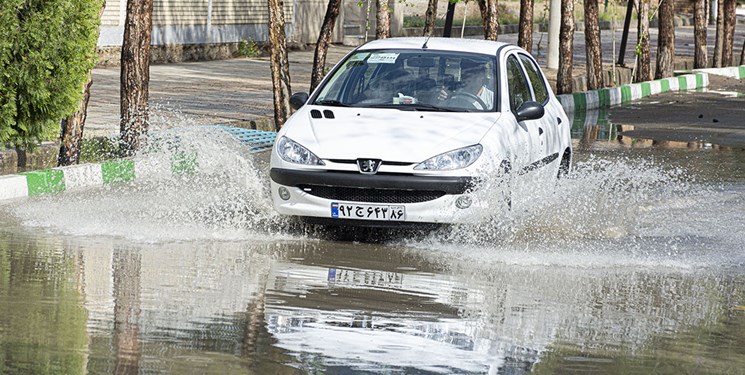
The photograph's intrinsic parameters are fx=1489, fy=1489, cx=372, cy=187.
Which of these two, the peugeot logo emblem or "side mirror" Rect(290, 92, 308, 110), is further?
"side mirror" Rect(290, 92, 308, 110)

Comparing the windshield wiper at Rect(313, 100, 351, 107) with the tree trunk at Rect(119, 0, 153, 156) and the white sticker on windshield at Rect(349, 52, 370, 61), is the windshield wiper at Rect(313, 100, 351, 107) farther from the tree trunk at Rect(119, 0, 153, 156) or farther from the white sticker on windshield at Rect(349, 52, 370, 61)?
the tree trunk at Rect(119, 0, 153, 156)

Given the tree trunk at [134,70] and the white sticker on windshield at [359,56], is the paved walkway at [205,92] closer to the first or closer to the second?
the tree trunk at [134,70]

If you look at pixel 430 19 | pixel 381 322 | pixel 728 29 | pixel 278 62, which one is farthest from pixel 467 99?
pixel 728 29

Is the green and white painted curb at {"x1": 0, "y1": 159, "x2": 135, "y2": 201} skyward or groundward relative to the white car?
groundward

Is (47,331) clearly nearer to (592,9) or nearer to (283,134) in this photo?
(283,134)

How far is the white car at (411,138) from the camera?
10.2 metres

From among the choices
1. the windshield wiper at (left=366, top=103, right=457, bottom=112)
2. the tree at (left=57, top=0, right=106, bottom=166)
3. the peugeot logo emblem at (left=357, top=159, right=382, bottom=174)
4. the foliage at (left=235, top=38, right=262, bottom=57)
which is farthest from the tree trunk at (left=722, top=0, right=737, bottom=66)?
the peugeot logo emblem at (left=357, top=159, right=382, bottom=174)

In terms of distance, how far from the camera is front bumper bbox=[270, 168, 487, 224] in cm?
1016

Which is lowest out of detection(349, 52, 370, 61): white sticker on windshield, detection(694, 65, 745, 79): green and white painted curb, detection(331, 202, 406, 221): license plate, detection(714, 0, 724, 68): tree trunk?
detection(694, 65, 745, 79): green and white painted curb

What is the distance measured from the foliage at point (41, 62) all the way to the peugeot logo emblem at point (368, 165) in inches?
137

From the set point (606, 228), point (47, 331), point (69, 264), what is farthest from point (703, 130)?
point (47, 331)

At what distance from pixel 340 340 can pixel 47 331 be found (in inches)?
53.2

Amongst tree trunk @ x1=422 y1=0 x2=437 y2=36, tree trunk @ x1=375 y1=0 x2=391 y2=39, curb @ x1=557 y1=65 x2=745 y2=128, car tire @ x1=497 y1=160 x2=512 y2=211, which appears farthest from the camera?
tree trunk @ x1=422 y1=0 x2=437 y2=36

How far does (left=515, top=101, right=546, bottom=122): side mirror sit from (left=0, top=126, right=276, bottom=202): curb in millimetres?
3266
